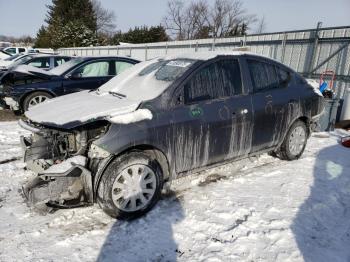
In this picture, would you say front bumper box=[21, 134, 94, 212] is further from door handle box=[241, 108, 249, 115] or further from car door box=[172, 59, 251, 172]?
door handle box=[241, 108, 249, 115]

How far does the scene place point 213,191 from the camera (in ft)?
14.1

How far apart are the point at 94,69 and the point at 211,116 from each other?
17.4 feet

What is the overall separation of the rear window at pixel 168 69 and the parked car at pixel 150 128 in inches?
0.7

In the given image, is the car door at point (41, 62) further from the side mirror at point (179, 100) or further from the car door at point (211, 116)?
the side mirror at point (179, 100)

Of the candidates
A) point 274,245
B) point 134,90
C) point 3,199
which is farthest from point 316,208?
point 3,199

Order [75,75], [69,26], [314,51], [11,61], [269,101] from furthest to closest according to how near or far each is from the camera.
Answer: [69,26] < [11,61] < [314,51] < [75,75] < [269,101]

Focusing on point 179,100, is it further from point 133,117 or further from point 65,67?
point 65,67

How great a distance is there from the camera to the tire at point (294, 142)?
17.1 feet

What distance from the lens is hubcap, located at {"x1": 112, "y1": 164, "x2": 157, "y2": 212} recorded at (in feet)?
11.2

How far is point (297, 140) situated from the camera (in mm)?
5434

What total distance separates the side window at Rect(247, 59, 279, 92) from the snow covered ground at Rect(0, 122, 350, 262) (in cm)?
134

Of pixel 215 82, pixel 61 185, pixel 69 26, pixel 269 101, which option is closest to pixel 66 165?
pixel 61 185

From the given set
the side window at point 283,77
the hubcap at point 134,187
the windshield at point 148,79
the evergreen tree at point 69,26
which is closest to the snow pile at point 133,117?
the windshield at point 148,79

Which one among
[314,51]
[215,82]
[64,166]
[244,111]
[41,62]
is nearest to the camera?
[64,166]
